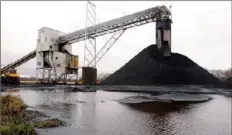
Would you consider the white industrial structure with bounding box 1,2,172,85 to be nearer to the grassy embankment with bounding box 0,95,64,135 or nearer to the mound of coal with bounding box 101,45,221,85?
the mound of coal with bounding box 101,45,221,85

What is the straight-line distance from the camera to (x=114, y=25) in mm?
37938

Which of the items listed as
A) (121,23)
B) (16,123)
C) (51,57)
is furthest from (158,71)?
(16,123)

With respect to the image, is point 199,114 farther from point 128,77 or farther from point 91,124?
point 128,77

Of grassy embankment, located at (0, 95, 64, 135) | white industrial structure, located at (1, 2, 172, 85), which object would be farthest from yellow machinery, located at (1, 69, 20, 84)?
grassy embankment, located at (0, 95, 64, 135)

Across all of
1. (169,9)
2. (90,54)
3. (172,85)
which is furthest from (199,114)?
(90,54)

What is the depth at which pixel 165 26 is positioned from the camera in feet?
115

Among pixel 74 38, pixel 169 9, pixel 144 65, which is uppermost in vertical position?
pixel 169 9

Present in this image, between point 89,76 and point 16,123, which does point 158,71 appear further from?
point 16,123

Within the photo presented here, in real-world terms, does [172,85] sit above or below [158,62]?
below

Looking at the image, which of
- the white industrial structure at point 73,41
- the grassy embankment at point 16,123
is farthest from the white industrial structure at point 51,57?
the grassy embankment at point 16,123

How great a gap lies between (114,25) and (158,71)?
10311 millimetres

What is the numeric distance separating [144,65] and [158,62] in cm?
204

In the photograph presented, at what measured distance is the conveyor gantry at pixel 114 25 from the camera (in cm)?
3512

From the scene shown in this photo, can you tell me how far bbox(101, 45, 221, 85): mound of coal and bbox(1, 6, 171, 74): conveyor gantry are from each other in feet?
15.1
